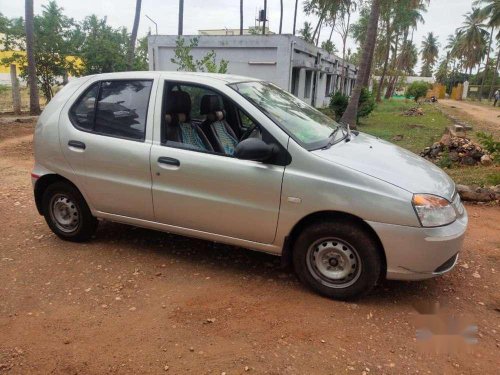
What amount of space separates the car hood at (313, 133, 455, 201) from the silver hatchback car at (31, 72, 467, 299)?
17 millimetres

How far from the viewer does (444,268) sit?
10.7 feet

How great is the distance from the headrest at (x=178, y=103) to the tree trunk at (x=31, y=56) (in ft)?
44.9

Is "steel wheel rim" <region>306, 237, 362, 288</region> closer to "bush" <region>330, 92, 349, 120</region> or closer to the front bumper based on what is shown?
the front bumper

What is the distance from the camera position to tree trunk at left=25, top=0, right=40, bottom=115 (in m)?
14.8

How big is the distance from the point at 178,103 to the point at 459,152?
689 cm

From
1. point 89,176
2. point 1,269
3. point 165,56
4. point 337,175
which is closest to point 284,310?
point 337,175

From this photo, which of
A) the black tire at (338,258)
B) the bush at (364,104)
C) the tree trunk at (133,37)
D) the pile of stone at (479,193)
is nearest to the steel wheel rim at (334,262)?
the black tire at (338,258)

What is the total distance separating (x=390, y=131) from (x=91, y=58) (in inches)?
513

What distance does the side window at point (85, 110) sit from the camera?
4166mm

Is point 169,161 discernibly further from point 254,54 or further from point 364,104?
point 254,54

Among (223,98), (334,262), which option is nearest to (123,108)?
(223,98)

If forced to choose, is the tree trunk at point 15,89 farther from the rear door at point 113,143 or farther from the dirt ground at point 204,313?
the rear door at point 113,143

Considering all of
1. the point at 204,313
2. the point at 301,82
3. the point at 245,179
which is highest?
the point at 301,82

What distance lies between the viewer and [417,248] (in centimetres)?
311
